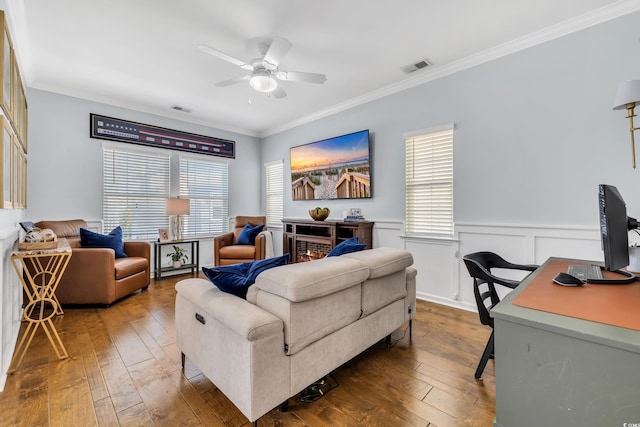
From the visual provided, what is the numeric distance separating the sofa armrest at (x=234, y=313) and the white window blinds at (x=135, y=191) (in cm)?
342

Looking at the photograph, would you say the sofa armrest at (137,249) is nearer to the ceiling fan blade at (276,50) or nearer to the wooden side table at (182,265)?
the wooden side table at (182,265)

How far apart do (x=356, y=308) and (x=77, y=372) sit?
2.01m

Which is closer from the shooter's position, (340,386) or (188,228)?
(340,386)

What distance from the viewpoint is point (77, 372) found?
6.64ft

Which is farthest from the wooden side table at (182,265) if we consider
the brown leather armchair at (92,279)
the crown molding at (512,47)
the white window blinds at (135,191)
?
the crown molding at (512,47)

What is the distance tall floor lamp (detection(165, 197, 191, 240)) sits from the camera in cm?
462

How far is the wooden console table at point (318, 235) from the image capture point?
4.02m

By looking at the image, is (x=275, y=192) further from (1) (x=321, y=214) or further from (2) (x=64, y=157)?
(2) (x=64, y=157)

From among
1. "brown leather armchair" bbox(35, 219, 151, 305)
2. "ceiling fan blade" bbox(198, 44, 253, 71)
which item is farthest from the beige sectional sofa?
"brown leather armchair" bbox(35, 219, 151, 305)

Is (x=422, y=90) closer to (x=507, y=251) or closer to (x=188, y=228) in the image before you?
(x=507, y=251)

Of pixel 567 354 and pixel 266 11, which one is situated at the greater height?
pixel 266 11

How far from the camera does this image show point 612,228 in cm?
130

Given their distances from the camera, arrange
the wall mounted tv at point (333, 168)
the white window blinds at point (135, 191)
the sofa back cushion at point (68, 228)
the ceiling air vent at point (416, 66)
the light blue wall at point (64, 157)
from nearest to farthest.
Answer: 1. the ceiling air vent at point (416, 66)
2. the sofa back cushion at point (68, 228)
3. the light blue wall at point (64, 157)
4. the wall mounted tv at point (333, 168)
5. the white window blinds at point (135, 191)

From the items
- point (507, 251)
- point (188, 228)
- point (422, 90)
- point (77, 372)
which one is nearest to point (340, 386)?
point (77, 372)
